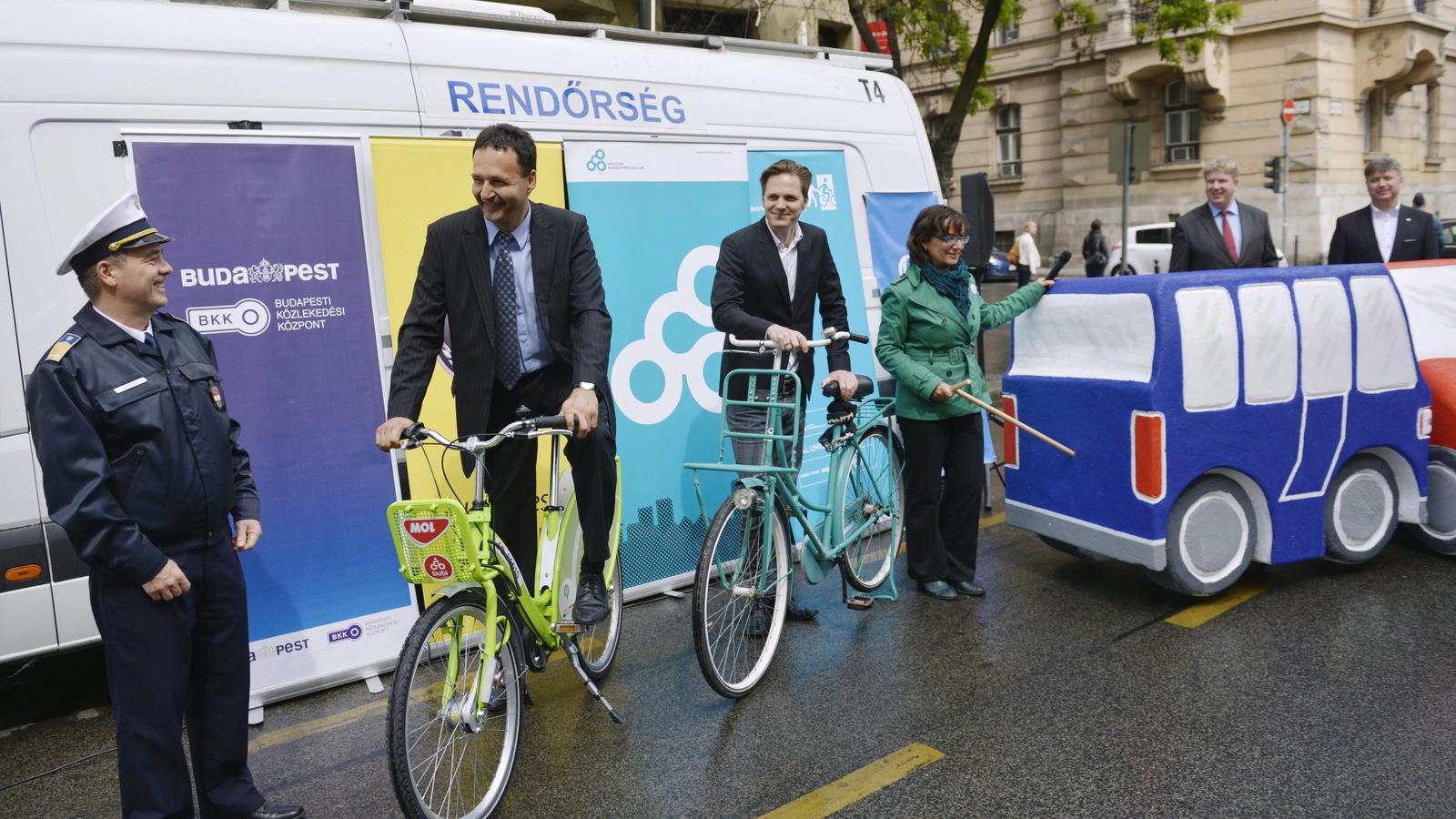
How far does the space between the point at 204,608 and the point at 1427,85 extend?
1396 inches

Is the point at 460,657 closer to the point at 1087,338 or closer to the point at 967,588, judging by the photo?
the point at 967,588

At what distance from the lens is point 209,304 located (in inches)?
170

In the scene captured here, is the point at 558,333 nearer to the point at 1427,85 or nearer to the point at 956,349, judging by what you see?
the point at 956,349

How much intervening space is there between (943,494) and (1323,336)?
1.90 metres

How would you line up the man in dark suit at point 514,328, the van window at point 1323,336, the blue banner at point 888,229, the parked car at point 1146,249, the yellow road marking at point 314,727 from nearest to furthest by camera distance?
the man in dark suit at point 514,328 < the yellow road marking at point 314,727 < the van window at point 1323,336 < the blue banner at point 888,229 < the parked car at point 1146,249

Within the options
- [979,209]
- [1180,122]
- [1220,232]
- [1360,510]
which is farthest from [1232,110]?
[1360,510]

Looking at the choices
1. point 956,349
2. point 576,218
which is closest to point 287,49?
point 576,218

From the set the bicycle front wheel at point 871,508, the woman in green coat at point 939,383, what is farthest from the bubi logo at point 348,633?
the woman in green coat at point 939,383

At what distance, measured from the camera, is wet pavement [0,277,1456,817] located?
339 centimetres

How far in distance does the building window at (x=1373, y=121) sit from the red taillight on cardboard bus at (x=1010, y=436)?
2753cm

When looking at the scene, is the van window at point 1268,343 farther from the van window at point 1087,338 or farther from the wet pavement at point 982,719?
the wet pavement at point 982,719

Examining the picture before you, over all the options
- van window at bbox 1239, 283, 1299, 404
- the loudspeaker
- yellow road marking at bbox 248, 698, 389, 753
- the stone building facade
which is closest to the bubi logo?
yellow road marking at bbox 248, 698, 389, 753

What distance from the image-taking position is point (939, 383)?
16.2 feet

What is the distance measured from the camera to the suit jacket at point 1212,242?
6.57 meters
